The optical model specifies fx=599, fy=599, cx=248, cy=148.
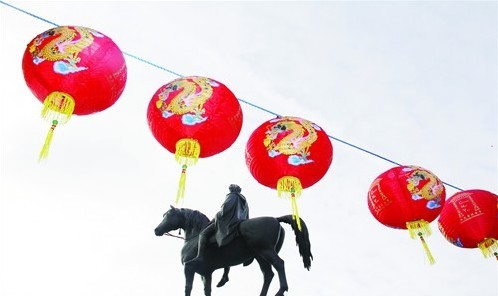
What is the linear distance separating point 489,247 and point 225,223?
17.4 feet

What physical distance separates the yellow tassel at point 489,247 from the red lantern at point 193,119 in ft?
16.4

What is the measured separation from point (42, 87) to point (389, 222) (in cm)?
556

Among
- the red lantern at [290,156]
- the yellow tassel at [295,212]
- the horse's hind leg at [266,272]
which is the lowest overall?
the horse's hind leg at [266,272]

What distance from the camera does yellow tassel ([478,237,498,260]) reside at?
9.98 m

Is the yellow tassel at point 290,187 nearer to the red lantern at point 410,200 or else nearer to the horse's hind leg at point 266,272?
the horse's hind leg at point 266,272

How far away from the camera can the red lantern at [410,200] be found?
9.26 metres

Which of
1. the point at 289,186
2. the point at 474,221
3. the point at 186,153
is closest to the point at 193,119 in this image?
the point at 186,153

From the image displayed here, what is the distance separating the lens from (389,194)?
942 centimetres

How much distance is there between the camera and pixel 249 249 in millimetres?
6941

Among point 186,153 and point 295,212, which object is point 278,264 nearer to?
point 295,212

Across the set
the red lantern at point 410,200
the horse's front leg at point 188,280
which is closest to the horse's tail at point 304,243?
the horse's front leg at point 188,280

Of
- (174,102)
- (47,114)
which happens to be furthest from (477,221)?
(47,114)

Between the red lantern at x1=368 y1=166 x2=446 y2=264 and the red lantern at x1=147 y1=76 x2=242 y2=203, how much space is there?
305 centimetres

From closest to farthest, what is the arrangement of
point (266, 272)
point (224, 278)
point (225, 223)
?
point (266, 272), point (225, 223), point (224, 278)
